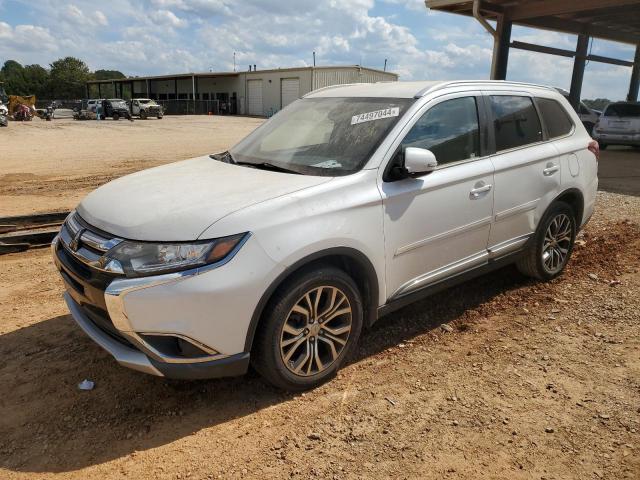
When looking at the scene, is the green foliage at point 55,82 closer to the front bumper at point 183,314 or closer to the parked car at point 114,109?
the parked car at point 114,109

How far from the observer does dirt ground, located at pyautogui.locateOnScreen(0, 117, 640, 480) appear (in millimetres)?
2557

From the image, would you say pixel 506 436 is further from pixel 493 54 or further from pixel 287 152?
pixel 493 54

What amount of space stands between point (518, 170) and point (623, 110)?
15.7 meters

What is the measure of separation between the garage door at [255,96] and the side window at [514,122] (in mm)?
50036

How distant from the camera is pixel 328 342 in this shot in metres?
3.12

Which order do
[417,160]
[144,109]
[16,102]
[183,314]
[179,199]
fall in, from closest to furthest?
[183,314]
[179,199]
[417,160]
[16,102]
[144,109]

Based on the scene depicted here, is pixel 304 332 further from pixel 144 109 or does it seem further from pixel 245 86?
pixel 245 86

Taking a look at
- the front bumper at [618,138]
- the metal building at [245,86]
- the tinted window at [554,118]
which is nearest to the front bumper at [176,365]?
the tinted window at [554,118]

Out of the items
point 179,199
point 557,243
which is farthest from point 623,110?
point 179,199

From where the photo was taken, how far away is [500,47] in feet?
52.0

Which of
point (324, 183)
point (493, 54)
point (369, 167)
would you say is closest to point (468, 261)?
point (369, 167)

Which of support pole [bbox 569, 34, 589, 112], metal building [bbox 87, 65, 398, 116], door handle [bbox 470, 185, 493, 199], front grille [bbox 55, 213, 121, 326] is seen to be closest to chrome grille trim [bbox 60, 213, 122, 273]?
front grille [bbox 55, 213, 121, 326]

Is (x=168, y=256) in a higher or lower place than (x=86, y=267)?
higher

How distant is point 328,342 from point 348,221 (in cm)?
75
